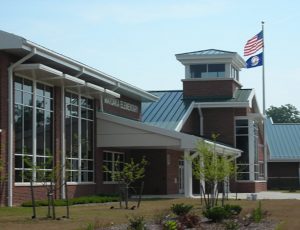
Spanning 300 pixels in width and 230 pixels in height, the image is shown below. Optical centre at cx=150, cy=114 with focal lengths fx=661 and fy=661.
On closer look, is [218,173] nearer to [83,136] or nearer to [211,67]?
[83,136]

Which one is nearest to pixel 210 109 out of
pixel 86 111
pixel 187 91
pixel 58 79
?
pixel 187 91

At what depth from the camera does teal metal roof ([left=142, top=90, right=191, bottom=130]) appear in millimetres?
Answer: 49525

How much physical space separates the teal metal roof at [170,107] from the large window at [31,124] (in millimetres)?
16382

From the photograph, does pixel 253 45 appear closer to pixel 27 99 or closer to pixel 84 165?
pixel 84 165

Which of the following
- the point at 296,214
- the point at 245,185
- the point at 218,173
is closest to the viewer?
the point at 296,214

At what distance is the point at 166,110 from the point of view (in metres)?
52.1

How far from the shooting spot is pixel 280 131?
69.2 meters

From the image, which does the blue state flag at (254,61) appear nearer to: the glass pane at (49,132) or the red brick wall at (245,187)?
the red brick wall at (245,187)

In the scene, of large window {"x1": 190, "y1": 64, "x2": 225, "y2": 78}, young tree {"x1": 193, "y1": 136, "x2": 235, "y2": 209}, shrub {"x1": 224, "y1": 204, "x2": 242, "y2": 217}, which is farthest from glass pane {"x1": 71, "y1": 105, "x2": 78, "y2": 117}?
large window {"x1": 190, "y1": 64, "x2": 225, "y2": 78}

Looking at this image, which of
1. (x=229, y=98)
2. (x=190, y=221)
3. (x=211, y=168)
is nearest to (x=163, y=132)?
(x=211, y=168)

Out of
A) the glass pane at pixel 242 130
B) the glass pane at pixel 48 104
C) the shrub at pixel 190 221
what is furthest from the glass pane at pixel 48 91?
the glass pane at pixel 242 130

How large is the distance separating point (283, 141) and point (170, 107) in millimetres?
18464

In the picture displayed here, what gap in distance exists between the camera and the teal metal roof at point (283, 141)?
63219 mm

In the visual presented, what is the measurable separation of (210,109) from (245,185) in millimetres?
6729
